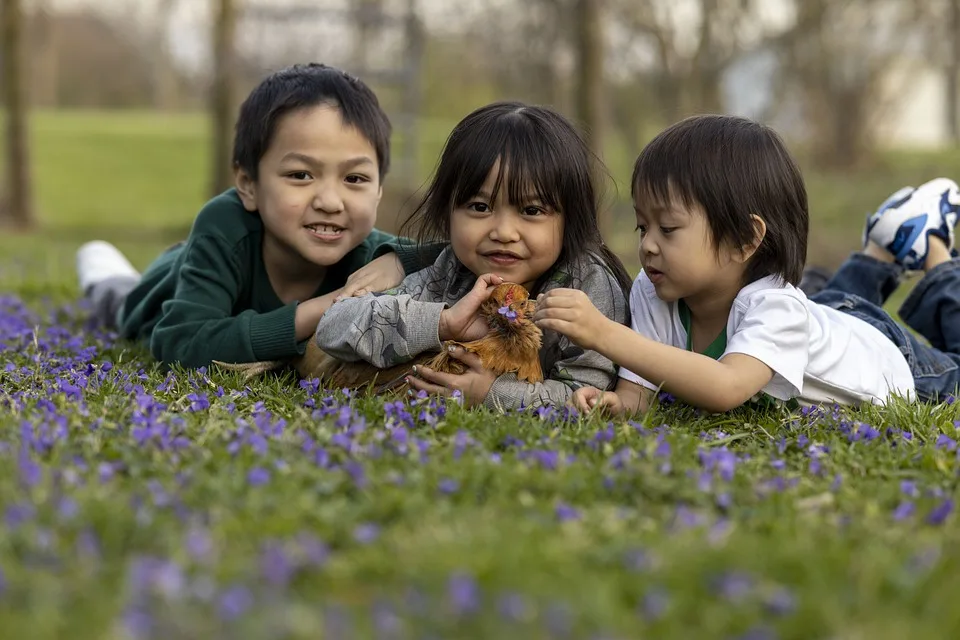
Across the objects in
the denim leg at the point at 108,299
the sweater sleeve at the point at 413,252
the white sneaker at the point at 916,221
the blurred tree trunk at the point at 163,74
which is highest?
the white sneaker at the point at 916,221

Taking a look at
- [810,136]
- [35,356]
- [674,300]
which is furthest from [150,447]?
[810,136]

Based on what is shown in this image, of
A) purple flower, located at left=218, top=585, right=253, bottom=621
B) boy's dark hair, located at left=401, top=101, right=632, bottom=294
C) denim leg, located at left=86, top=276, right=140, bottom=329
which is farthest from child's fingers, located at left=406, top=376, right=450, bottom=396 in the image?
denim leg, located at left=86, top=276, right=140, bottom=329

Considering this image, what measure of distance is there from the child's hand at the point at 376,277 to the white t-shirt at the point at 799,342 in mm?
1050

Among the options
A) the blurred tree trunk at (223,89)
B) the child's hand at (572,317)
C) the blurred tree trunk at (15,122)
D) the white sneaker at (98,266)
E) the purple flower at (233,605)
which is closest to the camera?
the purple flower at (233,605)

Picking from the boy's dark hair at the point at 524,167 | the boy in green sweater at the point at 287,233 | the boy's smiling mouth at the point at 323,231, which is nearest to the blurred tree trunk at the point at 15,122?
the boy in green sweater at the point at 287,233

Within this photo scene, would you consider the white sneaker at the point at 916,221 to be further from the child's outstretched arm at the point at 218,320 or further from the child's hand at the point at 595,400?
the child's outstretched arm at the point at 218,320

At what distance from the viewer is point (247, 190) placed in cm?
525

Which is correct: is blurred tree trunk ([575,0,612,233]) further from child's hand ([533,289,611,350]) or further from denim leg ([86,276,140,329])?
child's hand ([533,289,611,350])

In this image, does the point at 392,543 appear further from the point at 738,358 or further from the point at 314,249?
the point at 314,249

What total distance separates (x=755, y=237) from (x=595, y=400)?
906mm

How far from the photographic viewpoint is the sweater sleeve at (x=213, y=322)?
4.57 meters

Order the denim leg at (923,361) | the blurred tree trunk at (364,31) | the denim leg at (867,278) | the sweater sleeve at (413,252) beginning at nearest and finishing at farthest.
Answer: the sweater sleeve at (413,252) < the denim leg at (923,361) < the denim leg at (867,278) < the blurred tree trunk at (364,31)

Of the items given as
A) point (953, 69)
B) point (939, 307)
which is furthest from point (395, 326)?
point (953, 69)

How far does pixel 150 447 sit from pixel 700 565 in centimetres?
163
